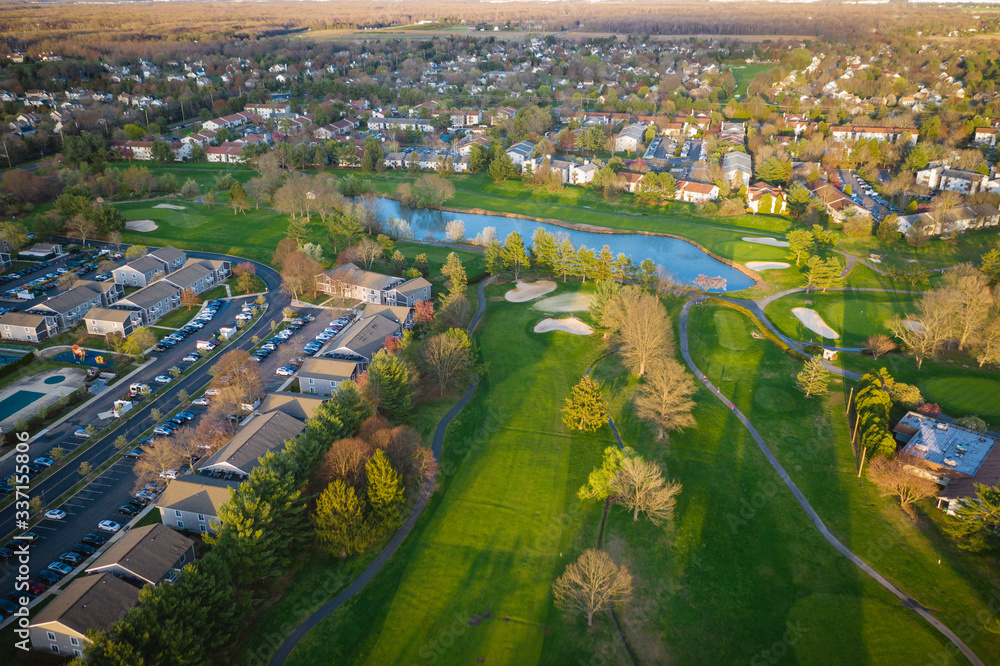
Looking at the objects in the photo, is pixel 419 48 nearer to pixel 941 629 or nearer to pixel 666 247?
pixel 666 247

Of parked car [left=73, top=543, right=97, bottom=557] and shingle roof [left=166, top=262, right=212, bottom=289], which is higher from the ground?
shingle roof [left=166, top=262, right=212, bottom=289]

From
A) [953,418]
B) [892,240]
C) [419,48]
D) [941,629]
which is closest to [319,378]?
[941,629]

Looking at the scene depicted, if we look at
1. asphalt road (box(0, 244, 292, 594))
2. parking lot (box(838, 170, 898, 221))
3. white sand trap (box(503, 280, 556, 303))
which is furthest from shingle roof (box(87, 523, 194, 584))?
parking lot (box(838, 170, 898, 221))

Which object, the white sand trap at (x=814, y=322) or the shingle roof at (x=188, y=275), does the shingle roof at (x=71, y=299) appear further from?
the white sand trap at (x=814, y=322)

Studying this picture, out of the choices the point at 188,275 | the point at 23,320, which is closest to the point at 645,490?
the point at 188,275

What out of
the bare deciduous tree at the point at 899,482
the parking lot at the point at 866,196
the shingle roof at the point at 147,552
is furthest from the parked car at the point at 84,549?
the parking lot at the point at 866,196

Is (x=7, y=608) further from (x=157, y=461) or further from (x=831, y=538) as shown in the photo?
(x=831, y=538)

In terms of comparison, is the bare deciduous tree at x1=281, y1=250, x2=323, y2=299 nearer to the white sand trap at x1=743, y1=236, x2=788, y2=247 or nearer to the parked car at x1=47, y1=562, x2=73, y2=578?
the parked car at x1=47, y1=562, x2=73, y2=578
